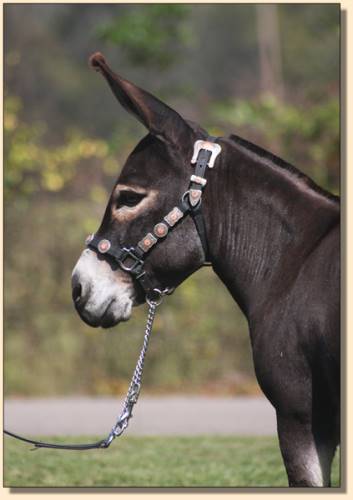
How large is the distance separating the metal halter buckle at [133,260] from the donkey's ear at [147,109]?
558mm

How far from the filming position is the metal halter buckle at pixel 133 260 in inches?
156

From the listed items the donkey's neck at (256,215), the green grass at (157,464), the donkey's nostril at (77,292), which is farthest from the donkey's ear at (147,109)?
the green grass at (157,464)

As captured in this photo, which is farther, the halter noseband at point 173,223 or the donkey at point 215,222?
the halter noseband at point 173,223

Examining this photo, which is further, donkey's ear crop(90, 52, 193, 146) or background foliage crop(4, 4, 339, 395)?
background foliage crop(4, 4, 339, 395)

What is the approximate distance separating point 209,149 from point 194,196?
0.80ft

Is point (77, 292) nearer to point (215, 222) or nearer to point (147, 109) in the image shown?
point (215, 222)

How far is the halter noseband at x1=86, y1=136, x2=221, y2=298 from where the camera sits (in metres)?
3.95

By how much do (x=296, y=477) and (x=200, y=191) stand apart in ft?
4.45

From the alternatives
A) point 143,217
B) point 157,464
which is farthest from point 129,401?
point 157,464

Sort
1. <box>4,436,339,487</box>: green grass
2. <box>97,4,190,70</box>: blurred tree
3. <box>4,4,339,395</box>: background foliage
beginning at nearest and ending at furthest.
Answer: <box>4,436,339,487</box>: green grass < <box>4,4,339,395</box>: background foliage < <box>97,4,190,70</box>: blurred tree

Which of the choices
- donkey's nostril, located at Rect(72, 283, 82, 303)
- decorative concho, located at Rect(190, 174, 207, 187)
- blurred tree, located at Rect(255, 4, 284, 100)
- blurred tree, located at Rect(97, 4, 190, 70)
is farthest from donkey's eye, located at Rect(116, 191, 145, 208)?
blurred tree, located at Rect(255, 4, 284, 100)

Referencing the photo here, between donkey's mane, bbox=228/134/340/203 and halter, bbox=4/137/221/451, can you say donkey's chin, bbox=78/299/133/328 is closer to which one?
halter, bbox=4/137/221/451

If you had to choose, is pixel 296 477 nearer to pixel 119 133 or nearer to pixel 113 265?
pixel 113 265

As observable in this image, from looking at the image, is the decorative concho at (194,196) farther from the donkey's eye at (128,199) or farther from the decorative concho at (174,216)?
the donkey's eye at (128,199)
